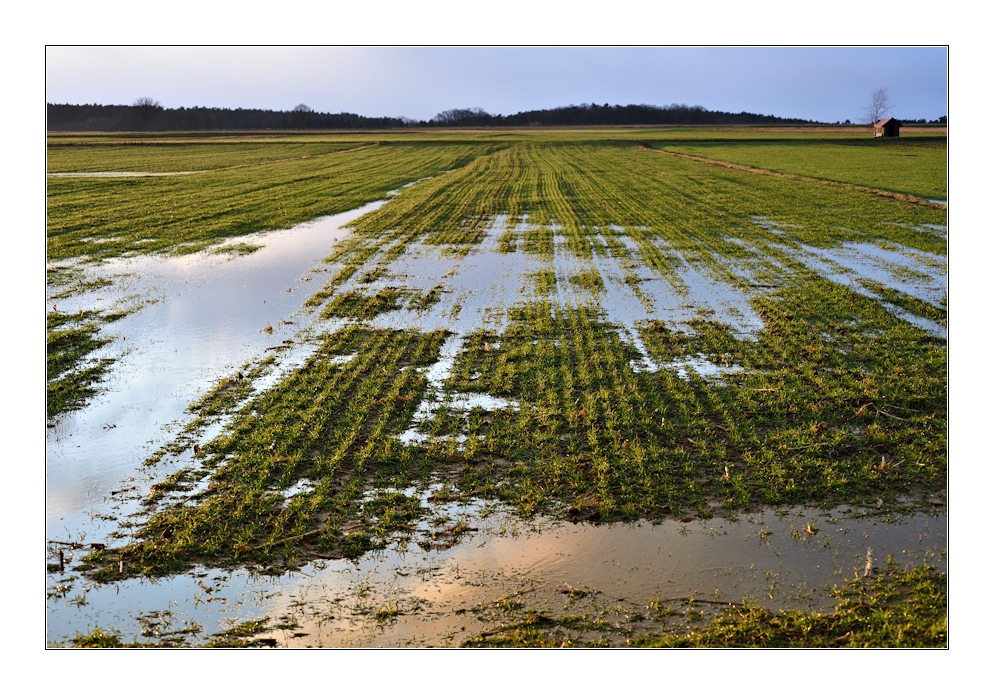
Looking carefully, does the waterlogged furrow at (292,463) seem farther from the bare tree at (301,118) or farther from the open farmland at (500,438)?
the bare tree at (301,118)

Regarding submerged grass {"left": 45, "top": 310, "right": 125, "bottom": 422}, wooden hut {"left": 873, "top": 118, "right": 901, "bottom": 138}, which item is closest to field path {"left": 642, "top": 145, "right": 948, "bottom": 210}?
wooden hut {"left": 873, "top": 118, "right": 901, "bottom": 138}

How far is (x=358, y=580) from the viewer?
Answer: 782cm

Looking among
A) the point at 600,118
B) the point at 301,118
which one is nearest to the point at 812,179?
the point at 600,118

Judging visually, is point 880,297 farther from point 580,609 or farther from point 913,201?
point 913,201

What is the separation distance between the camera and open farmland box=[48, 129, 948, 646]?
24.6ft

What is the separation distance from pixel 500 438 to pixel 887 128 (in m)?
71.5

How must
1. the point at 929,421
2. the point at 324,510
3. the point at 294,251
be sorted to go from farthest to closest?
the point at 294,251
the point at 929,421
the point at 324,510

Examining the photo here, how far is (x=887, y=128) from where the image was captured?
70.6 meters

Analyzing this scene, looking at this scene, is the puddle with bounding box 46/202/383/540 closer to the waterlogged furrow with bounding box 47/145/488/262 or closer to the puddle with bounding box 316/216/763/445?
the puddle with bounding box 316/216/763/445

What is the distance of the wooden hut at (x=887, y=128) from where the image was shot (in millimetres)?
67000

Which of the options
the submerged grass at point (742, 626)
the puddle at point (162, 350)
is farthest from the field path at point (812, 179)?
the submerged grass at point (742, 626)

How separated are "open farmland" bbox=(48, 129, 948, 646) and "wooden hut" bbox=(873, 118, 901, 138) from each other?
160ft

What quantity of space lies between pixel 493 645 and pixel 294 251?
19.1m

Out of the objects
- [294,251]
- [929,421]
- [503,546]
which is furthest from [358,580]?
[294,251]
